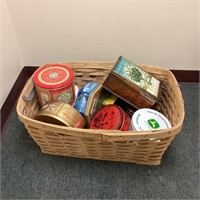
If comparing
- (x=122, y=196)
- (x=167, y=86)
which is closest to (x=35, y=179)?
(x=122, y=196)

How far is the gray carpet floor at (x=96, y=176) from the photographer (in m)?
0.73

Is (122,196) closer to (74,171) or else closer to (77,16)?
(74,171)

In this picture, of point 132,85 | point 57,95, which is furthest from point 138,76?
point 57,95

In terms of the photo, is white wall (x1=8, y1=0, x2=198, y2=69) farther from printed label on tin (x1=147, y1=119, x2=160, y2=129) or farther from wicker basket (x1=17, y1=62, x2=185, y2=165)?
printed label on tin (x1=147, y1=119, x2=160, y2=129)

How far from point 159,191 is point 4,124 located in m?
0.60

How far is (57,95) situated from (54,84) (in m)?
0.04

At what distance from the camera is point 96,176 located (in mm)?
764

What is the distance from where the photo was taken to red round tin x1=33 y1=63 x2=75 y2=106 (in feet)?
2.52

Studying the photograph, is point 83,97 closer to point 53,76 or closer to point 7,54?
point 53,76

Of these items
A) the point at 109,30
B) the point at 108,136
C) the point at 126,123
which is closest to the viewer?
the point at 108,136

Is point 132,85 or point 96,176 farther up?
point 132,85

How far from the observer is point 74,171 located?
2.56 ft

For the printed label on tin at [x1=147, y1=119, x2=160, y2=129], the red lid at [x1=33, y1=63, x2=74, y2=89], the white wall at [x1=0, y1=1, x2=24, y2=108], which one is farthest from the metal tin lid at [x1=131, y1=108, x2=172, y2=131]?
the white wall at [x1=0, y1=1, x2=24, y2=108]

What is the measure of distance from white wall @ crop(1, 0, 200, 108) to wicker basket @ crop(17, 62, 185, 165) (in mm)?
145
